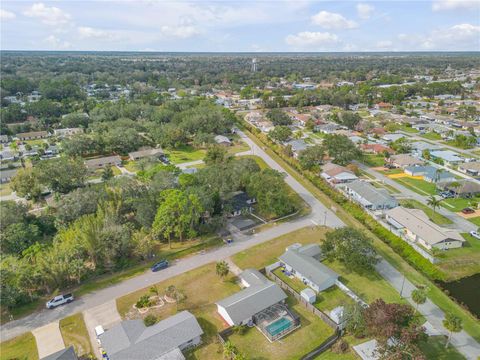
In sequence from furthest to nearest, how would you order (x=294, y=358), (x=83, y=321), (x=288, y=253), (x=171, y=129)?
(x=171, y=129), (x=288, y=253), (x=83, y=321), (x=294, y=358)

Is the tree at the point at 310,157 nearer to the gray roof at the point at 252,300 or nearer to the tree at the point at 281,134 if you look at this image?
the tree at the point at 281,134

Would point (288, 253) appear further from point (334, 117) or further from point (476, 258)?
point (334, 117)

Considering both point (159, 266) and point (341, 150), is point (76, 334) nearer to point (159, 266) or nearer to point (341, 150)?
point (159, 266)

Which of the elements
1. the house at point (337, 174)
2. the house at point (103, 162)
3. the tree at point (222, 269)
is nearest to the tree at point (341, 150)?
the house at point (337, 174)

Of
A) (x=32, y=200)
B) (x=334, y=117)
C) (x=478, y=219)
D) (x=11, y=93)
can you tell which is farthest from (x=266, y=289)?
(x=11, y=93)

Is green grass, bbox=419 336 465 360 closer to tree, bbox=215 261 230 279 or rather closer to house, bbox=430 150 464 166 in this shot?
tree, bbox=215 261 230 279

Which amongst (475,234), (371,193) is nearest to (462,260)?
(475,234)
